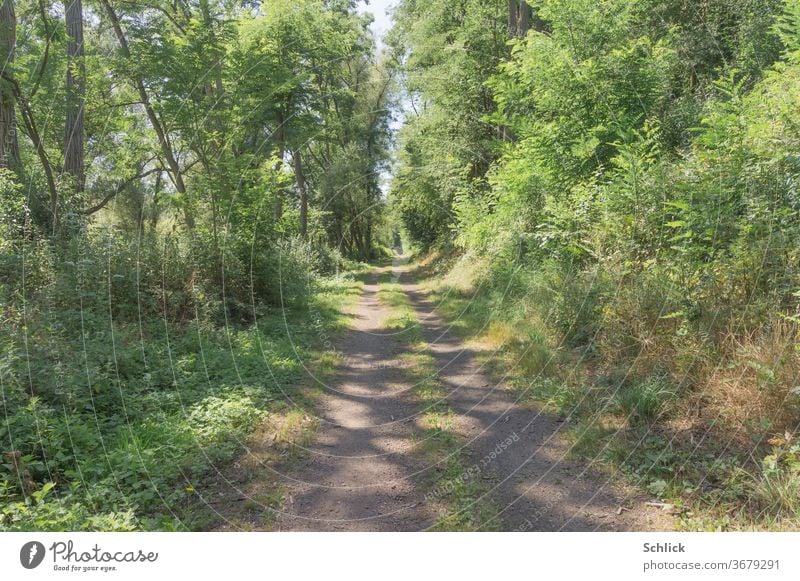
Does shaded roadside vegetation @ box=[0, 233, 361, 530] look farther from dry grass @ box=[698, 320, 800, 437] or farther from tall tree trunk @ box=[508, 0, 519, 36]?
tall tree trunk @ box=[508, 0, 519, 36]

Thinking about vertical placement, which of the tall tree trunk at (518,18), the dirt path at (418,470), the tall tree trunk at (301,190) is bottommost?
the dirt path at (418,470)

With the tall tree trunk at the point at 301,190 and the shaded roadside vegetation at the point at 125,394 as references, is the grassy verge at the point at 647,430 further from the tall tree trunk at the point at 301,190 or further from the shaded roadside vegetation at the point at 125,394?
the tall tree trunk at the point at 301,190

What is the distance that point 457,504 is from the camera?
15.0ft

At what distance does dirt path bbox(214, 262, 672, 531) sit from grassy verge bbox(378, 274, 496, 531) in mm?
86

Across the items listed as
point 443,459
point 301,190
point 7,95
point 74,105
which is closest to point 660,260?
point 443,459

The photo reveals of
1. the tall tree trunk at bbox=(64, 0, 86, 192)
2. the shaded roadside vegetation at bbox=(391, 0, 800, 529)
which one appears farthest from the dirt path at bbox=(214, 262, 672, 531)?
the tall tree trunk at bbox=(64, 0, 86, 192)

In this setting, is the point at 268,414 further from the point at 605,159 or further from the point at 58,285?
the point at 605,159

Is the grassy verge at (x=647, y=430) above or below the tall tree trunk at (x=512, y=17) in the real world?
below

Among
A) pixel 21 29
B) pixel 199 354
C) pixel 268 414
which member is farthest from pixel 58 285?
pixel 21 29

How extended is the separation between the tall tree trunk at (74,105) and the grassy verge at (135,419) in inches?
256

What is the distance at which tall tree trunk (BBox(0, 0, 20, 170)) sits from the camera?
929cm

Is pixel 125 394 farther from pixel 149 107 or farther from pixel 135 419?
pixel 149 107

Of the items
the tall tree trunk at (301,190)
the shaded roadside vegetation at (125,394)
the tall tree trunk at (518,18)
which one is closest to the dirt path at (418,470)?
→ the shaded roadside vegetation at (125,394)

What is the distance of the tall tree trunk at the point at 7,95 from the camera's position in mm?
9289
